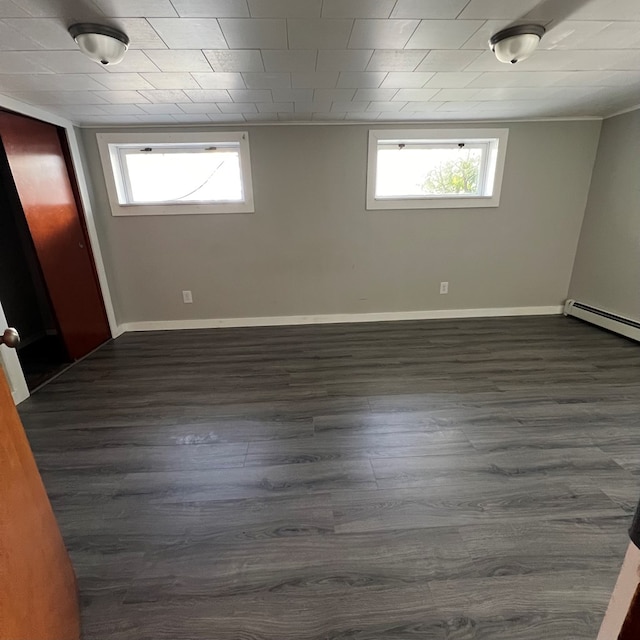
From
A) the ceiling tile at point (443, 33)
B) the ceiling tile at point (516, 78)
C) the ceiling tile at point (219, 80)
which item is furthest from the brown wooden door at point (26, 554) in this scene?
the ceiling tile at point (516, 78)

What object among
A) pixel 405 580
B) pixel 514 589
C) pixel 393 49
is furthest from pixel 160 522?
pixel 393 49

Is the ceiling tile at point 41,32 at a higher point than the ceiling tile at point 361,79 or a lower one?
higher

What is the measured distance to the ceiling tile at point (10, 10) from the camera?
4.36 ft

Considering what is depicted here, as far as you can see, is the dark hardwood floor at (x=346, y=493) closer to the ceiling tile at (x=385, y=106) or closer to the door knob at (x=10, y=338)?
the door knob at (x=10, y=338)

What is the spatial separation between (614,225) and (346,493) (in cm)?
371

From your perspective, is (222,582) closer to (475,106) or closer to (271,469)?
(271,469)

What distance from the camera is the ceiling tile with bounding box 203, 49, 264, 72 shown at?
1762mm

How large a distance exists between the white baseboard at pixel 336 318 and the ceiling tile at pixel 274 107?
201cm

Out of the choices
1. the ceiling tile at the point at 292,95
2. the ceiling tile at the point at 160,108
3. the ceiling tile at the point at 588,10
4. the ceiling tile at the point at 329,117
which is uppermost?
the ceiling tile at the point at 588,10

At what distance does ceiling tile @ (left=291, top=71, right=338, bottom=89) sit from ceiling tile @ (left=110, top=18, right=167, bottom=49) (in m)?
0.81

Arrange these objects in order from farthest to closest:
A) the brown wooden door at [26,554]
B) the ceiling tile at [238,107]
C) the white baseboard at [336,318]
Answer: the white baseboard at [336,318], the ceiling tile at [238,107], the brown wooden door at [26,554]

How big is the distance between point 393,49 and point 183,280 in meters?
2.81

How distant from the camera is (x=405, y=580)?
1.12 meters

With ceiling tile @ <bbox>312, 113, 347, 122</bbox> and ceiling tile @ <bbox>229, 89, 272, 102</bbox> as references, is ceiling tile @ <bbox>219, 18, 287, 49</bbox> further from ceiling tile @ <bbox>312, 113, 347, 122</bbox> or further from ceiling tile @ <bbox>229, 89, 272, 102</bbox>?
ceiling tile @ <bbox>312, 113, 347, 122</bbox>
